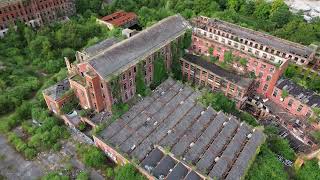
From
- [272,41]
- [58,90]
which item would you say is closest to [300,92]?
[272,41]

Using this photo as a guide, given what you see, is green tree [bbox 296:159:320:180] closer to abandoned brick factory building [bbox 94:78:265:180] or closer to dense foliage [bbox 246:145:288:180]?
dense foliage [bbox 246:145:288:180]

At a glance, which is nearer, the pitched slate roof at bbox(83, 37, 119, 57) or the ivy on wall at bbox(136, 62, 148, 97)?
the ivy on wall at bbox(136, 62, 148, 97)

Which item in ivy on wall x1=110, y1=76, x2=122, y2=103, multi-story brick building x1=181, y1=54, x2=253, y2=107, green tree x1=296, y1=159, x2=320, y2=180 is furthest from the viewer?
multi-story brick building x1=181, y1=54, x2=253, y2=107

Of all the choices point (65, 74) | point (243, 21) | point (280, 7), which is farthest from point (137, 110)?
point (280, 7)

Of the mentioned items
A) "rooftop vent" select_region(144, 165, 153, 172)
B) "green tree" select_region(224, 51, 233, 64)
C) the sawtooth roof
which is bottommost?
"rooftop vent" select_region(144, 165, 153, 172)

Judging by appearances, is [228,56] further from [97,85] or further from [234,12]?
[234,12]

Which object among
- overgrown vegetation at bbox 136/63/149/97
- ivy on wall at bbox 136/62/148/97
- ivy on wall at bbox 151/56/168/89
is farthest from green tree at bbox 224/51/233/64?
ivy on wall at bbox 136/62/148/97

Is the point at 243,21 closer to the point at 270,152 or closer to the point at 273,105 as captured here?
the point at 273,105
